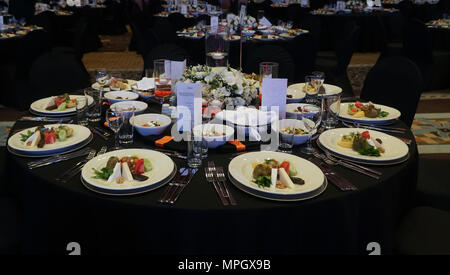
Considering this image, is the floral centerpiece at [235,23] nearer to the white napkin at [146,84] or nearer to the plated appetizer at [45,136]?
the white napkin at [146,84]

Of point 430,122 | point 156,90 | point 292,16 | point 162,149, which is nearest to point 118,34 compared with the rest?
point 292,16

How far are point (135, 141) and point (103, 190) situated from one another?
534 millimetres

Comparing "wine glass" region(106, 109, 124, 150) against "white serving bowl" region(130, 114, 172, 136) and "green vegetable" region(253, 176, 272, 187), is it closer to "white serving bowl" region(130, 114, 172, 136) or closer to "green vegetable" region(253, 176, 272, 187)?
"white serving bowl" region(130, 114, 172, 136)

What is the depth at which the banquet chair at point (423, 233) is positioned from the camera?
5.81 feet

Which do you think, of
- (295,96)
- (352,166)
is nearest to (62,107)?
(295,96)

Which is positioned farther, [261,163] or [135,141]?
[135,141]

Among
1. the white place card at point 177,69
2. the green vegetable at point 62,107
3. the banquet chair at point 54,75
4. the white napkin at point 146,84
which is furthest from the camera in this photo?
the banquet chair at point 54,75

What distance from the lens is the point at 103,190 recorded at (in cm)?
145

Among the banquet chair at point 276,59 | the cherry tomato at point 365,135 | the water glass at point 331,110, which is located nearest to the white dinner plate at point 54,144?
the water glass at point 331,110

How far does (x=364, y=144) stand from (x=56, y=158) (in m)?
1.33

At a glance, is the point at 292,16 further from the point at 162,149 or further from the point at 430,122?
the point at 162,149

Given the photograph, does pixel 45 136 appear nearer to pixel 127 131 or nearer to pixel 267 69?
pixel 127 131

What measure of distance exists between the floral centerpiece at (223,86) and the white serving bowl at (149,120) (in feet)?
0.91

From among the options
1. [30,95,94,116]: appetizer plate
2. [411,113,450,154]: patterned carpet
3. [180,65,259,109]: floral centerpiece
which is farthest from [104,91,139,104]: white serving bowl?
[411,113,450,154]: patterned carpet
